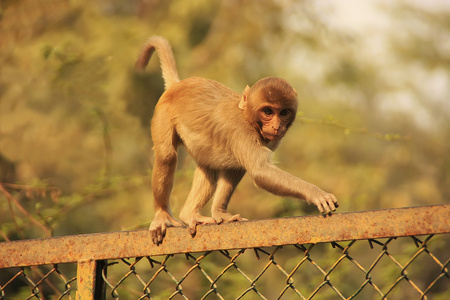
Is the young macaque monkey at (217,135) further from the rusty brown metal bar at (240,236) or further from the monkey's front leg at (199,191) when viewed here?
the rusty brown metal bar at (240,236)

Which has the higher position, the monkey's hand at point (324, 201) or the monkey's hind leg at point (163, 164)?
the monkey's hand at point (324, 201)

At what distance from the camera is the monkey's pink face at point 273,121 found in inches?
167

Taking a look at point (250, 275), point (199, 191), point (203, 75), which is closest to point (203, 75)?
point (203, 75)

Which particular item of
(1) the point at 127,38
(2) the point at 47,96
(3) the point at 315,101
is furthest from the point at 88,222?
(3) the point at 315,101

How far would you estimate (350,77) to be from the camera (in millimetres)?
15062

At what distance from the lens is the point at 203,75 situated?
40.2 ft

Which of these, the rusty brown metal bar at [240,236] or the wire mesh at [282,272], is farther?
the wire mesh at [282,272]

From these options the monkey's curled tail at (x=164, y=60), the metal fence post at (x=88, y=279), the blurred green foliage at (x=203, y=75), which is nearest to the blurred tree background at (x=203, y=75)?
the blurred green foliage at (x=203, y=75)

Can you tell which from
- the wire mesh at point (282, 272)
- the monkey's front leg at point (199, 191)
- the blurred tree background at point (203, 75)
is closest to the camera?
the wire mesh at point (282, 272)

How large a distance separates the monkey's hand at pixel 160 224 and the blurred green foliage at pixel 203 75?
10.5ft

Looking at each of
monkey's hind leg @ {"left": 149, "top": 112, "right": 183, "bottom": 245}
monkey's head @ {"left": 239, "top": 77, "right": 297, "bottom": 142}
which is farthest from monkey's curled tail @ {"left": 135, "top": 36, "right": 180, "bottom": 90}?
monkey's head @ {"left": 239, "top": 77, "right": 297, "bottom": 142}

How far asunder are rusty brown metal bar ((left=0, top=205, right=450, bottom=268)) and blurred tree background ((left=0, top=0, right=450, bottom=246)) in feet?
Result: 14.4

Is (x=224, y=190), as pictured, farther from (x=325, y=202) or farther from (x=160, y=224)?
(x=325, y=202)

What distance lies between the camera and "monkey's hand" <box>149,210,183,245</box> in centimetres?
276
